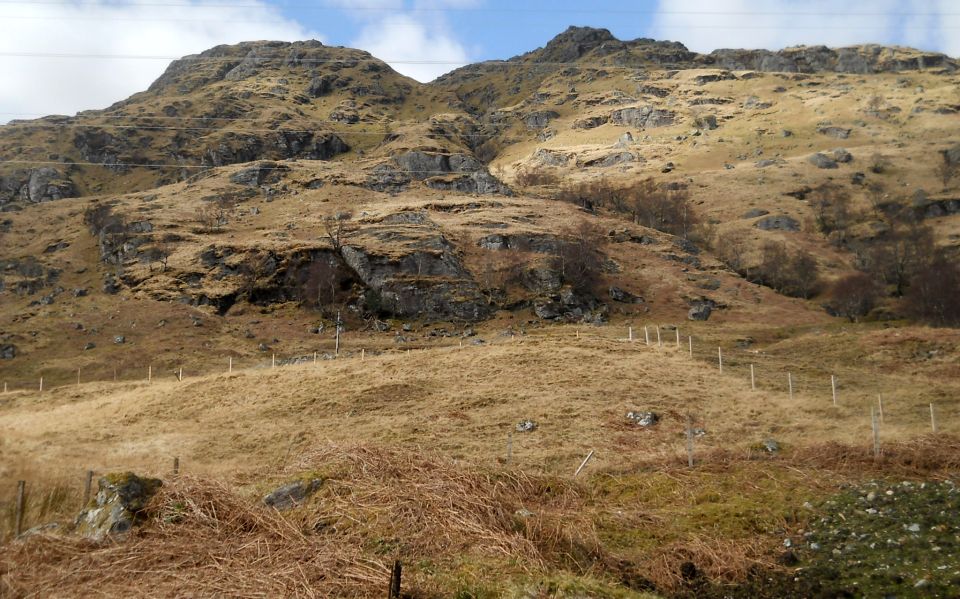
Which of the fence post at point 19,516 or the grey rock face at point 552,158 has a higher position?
the grey rock face at point 552,158

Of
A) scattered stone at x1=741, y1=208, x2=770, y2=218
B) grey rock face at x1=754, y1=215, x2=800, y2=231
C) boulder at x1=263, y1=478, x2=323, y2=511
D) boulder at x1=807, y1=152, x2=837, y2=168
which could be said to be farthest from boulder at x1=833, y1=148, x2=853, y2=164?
boulder at x1=263, y1=478, x2=323, y2=511

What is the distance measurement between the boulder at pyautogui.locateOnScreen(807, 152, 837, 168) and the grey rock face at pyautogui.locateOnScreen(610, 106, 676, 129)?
60160 millimetres

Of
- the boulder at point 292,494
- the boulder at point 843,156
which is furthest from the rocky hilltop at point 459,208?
the boulder at point 292,494

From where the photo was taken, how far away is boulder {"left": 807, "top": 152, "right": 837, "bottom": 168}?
436 ft

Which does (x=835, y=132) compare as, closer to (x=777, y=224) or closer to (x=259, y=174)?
(x=777, y=224)

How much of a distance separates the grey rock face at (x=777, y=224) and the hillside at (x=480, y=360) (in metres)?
0.53

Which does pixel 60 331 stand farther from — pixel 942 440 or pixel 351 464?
pixel 942 440

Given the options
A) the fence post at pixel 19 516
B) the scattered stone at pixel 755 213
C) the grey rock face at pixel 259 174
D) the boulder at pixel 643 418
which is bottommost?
the boulder at pixel 643 418

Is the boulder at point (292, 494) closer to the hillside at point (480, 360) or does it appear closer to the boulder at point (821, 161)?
the hillside at point (480, 360)

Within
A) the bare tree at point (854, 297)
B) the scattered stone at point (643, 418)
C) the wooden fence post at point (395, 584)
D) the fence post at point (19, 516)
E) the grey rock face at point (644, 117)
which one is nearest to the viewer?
the wooden fence post at point (395, 584)

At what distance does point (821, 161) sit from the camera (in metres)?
134

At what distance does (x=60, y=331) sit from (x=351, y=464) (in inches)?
2271

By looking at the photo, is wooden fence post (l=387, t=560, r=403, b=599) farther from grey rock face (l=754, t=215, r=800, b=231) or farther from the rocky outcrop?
grey rock face (l=754, t=215, r=800, b=231)

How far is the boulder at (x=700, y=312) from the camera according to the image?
61.2m
